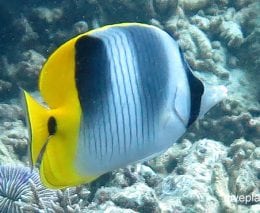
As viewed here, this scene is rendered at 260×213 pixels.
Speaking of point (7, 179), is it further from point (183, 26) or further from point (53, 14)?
point (183, 26)

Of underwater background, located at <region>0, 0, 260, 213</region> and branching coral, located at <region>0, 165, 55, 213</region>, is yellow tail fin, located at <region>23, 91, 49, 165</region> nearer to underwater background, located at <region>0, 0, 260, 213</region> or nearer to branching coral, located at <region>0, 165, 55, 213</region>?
underwater background, located at <region>0, 0, 260, 213</region>

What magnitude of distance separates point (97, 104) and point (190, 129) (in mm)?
4117

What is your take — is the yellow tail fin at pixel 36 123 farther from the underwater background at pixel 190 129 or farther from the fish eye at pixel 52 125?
the underwater background at pixel 190 129

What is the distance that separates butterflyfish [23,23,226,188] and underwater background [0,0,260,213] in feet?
5.61

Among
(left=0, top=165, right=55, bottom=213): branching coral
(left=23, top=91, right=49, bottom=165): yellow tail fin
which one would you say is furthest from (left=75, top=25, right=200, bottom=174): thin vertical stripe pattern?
(left=0, top=165, right=55, bottom=213): branching coral

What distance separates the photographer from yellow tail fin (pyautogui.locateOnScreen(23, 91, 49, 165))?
3.63ft

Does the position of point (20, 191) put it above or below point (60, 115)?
below

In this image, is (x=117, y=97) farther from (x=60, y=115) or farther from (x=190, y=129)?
(x=190, y=129)

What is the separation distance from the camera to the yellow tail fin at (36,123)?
111 centimetres

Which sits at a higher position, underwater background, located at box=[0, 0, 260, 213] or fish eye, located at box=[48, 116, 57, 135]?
fish eye, located at box=[48, 116, 57, 135]

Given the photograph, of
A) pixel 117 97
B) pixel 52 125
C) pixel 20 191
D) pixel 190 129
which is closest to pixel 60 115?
pixel 52 125

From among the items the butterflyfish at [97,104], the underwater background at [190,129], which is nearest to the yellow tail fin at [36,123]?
the butterflyfish at [97,104]

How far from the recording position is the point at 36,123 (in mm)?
1107

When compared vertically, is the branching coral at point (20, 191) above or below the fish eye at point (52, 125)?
below
